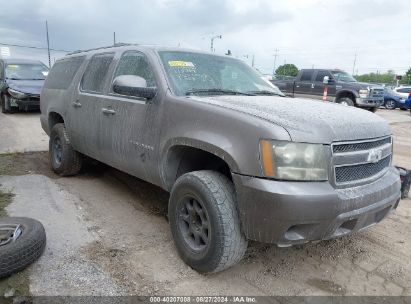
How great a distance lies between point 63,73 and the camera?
5707mm

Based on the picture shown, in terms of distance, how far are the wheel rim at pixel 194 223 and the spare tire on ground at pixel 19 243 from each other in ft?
3.80

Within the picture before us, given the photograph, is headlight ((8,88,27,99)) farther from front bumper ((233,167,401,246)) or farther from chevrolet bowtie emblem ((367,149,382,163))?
chevrolet bowtie emblem ((367,149,382,163))

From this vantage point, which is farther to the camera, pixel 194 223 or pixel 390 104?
pixel 390 104

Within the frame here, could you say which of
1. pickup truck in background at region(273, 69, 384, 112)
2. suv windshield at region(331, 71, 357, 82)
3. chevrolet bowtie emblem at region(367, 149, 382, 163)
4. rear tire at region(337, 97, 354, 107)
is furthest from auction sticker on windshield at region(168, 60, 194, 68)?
suv windshield at region(331, 71, 357, 82)

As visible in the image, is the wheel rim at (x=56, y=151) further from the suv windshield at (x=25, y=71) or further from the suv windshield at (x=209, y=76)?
the suv windshield at (x=25, y=71)

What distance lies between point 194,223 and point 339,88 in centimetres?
1425

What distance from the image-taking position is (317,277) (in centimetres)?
312

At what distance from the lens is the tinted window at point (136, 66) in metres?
3.77

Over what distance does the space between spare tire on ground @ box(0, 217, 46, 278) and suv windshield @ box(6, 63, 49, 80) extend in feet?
35.5

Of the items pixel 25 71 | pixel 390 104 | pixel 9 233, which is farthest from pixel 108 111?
pixel 390 104

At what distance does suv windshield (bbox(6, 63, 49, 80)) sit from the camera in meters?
12.9

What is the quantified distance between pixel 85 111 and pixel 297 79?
47.6ft

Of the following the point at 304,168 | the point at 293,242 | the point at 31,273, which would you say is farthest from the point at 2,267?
the point at 304,168

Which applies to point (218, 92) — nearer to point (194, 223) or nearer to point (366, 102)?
point (194, 223)
